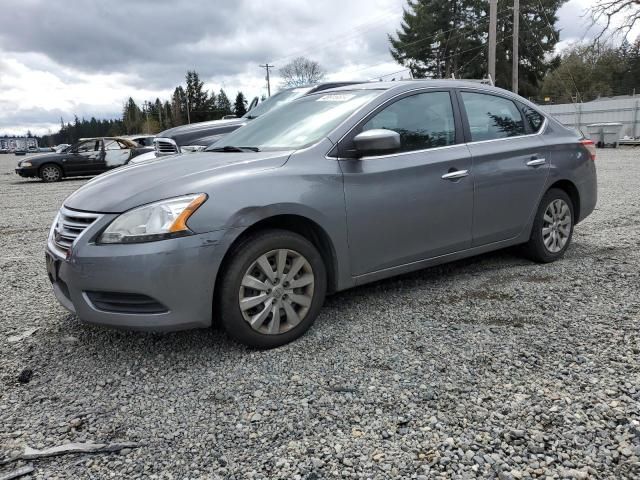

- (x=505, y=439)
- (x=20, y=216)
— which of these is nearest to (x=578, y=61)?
(x=20, y=216)

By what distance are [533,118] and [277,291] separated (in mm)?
3050

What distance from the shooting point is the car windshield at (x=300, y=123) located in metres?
3.61

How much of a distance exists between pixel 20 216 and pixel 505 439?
9310mm

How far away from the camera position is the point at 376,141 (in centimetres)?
335

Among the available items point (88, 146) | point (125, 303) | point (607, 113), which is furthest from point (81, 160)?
point (607, 113)

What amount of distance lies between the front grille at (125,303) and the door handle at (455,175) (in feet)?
7.17

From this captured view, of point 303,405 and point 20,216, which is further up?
point 20,216

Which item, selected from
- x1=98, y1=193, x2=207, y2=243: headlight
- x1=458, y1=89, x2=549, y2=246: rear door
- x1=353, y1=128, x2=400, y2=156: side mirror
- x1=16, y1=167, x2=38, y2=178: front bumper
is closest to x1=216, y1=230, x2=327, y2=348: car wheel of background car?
x1=98, y1=193, x2=207, y2=243: headlight

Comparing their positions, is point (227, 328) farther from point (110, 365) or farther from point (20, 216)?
point (20, 216)

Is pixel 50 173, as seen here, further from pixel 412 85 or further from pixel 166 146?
pixel 412 85

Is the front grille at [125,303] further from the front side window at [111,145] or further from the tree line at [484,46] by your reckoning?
the tree line at [484,46]

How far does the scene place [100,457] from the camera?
2.24 m

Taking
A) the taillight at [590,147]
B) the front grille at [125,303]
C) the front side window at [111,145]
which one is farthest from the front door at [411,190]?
the front side window at [111,145]

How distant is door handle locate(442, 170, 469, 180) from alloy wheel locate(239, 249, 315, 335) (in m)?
1.32
